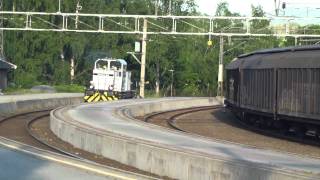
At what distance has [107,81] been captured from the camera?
154 ft

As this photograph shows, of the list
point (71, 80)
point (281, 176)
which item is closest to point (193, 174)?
point (281, 176)

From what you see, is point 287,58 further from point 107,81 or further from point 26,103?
point 107,81

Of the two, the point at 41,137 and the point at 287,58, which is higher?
the point at 287,58

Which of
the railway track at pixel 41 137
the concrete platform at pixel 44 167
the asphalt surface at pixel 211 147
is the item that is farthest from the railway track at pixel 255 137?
the concrete platform at pixel 44 167

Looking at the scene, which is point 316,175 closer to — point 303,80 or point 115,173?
point 115,173

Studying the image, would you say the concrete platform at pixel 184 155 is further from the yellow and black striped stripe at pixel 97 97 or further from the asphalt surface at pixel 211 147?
the yellow and black striped stripe at pixel 97 97

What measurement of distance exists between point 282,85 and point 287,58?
0.91 meters

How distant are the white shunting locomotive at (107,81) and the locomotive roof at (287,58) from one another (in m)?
20.2

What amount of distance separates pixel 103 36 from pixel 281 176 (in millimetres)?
74769

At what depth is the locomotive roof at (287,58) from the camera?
20.5 meters

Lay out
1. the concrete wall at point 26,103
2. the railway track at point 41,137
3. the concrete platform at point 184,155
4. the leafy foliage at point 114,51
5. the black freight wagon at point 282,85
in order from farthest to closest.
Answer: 1. the leafy foliage at point 114,51
2. the concrete wall at point 26,103
3. the black freight wagon at point 282,85
4. the railway track at point 41,137
5. the concrete platform at point 184,155

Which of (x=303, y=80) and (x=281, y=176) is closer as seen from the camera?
(x=281, y=176)

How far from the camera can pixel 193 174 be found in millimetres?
11367

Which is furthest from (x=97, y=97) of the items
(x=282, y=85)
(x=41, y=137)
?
(x=282, y=85)
